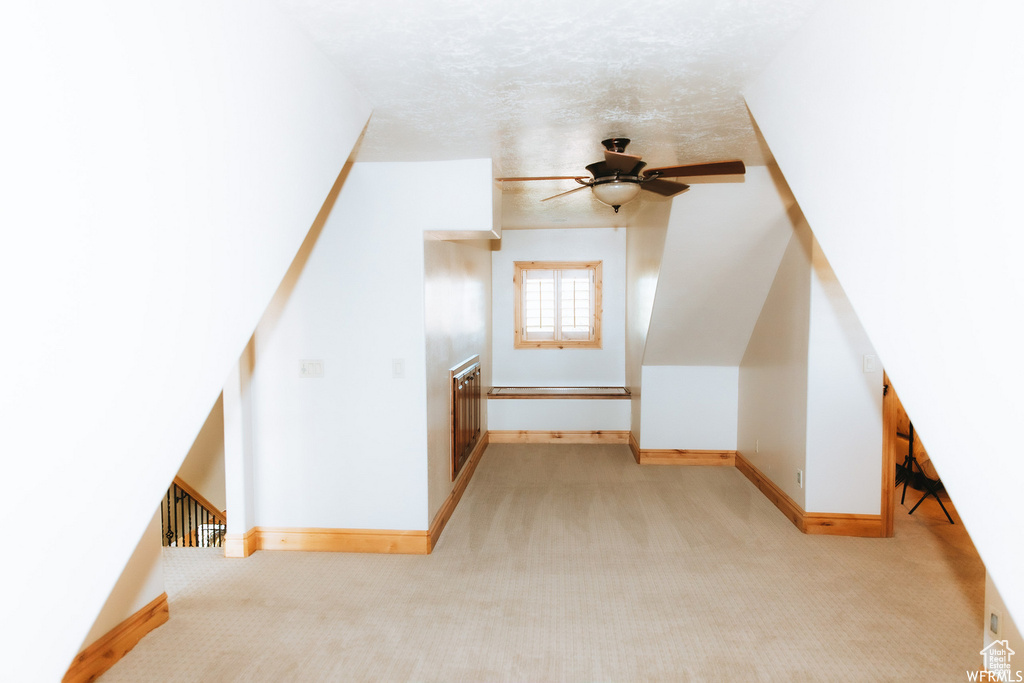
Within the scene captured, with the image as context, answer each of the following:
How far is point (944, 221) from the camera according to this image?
1170 millimetres

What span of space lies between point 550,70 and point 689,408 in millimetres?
4340

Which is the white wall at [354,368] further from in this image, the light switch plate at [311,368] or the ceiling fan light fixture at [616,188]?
the ceiling fan light fixture at [616,188]

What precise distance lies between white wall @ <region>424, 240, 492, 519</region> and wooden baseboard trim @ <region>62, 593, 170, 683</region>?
155 centimetres

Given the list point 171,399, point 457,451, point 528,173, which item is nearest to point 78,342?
point 171,399

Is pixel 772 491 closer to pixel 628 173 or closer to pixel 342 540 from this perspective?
pixel 628 173

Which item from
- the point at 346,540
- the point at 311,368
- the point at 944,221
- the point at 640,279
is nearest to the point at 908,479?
the point at 640,279

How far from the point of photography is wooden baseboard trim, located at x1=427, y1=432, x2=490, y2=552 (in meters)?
3.94

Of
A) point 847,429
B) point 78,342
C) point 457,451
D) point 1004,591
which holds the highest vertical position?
point 78,342

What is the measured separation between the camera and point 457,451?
15.5 feet

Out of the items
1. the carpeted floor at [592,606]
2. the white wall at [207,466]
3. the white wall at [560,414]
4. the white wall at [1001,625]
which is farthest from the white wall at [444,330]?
the white wall at [207,466]

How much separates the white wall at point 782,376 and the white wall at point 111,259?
3721mm

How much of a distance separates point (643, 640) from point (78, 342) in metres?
2.63

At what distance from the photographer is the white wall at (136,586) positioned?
2604 mm

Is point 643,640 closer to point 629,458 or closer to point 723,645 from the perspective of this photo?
point 723,645
